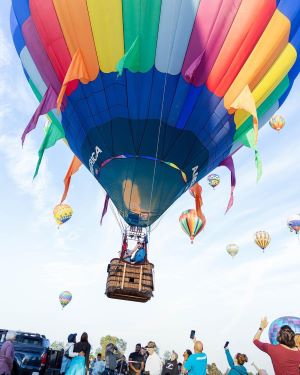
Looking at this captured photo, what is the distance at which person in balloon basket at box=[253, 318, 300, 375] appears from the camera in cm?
376

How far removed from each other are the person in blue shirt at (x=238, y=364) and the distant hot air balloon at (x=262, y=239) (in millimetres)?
16600

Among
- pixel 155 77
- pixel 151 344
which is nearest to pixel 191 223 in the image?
pixel 155 77

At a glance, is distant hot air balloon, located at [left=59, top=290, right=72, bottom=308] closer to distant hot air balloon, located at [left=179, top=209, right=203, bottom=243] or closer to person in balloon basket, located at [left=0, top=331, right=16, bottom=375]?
distant hot air balloon, located at [left=179, top=209, right=203, bottom=243]

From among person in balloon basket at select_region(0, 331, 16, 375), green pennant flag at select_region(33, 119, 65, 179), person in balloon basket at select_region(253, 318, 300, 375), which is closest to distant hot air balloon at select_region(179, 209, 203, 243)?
green pennant flag at select_region(33, 119, 65, 179)

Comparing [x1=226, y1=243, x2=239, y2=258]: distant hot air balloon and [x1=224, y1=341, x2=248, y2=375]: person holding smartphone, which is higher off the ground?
[x1=226, y1=243, x2=239, y2=258]: distant hot air balloon

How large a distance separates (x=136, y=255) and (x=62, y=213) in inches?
446

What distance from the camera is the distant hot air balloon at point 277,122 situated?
2183 cm

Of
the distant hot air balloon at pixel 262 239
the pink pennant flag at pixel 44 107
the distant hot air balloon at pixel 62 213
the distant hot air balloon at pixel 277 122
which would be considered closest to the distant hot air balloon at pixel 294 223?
the distant hot air balloon at pixel 262 239

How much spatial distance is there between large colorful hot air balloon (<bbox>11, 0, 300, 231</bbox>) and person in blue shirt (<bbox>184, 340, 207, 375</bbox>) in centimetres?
482

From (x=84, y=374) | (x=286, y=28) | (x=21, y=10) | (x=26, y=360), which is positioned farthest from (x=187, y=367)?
(x=21, y=10)

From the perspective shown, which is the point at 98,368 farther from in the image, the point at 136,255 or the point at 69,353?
the point at 69,353

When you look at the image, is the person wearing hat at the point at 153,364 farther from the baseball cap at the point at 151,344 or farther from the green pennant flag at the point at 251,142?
the green pennant flag at the point at 251,142

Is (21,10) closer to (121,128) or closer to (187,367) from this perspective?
(121,128)

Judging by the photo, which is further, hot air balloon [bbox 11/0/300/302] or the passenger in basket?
the passenger in basket
